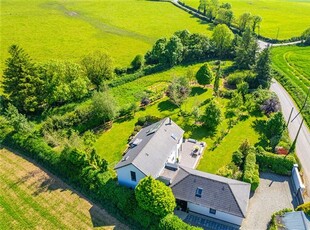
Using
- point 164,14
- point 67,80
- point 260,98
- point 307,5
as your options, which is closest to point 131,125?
point 67,80

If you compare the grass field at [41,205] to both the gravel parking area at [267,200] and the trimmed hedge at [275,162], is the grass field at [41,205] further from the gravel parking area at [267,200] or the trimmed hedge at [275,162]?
the trimmed hedge at [275,162]

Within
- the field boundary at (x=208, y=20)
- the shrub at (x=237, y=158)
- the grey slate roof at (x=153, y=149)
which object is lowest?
the shrub at (x=237, y=158)

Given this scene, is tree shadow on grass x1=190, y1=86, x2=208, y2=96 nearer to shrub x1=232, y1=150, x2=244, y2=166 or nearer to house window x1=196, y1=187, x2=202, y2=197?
shrub x1=232, y1=150, x2=244, y2=166

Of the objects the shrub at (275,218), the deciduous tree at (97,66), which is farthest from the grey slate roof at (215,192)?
the deciduous tree at (97,66)

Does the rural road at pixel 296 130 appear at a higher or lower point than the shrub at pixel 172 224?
higher

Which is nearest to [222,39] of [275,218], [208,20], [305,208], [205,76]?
[205,76]
